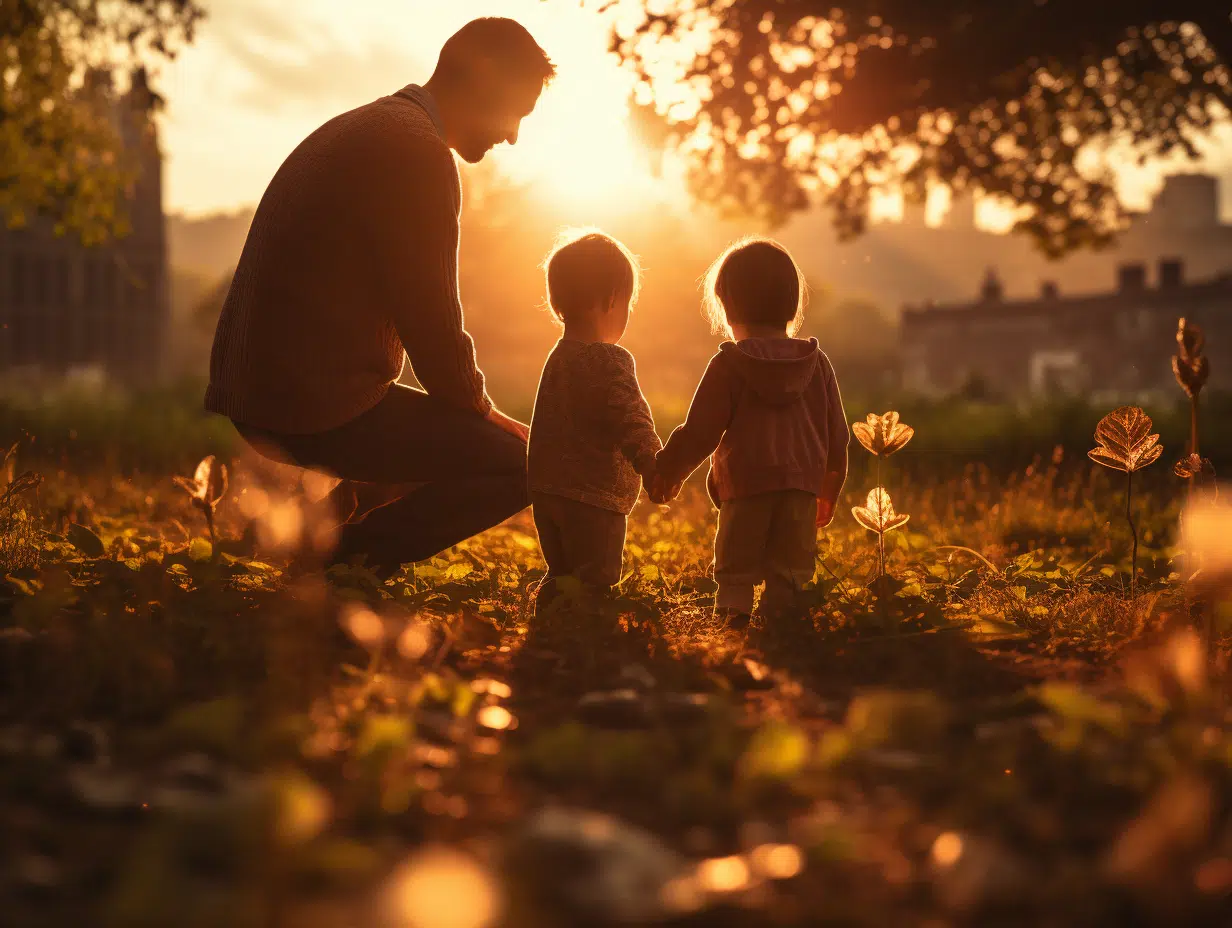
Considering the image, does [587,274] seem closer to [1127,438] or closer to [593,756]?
[1127,438]

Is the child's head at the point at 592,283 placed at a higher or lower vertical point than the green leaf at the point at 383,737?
higher

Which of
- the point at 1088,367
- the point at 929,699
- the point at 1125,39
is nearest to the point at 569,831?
the point at 929,699

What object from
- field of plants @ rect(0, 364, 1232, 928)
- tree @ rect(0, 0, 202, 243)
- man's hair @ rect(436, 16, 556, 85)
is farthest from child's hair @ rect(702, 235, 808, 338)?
tree @ rect(0, 0, 202, 243)

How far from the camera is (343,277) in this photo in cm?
377

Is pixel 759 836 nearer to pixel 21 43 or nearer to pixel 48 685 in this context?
pixel 48 685

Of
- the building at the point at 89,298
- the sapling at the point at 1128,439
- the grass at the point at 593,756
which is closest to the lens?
the grass at the point at 593,756

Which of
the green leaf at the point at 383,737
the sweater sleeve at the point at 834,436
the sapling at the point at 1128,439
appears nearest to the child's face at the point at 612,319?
the sweater sleeve at the point at 834,436

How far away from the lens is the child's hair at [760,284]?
3.88 metres

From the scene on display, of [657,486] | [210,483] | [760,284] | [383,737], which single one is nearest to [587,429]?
[657,486]

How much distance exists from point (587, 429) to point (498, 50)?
1.41 m

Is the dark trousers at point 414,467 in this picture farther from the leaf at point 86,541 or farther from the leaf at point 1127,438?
the leaf at point 1127,438

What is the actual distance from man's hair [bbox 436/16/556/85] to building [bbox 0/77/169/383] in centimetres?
2655

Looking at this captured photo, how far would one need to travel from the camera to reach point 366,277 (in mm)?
3812

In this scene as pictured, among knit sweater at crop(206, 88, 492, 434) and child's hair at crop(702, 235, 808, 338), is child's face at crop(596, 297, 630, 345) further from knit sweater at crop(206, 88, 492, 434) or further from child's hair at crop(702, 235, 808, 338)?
knit sweater at crop(206, 88, 492, 434)
